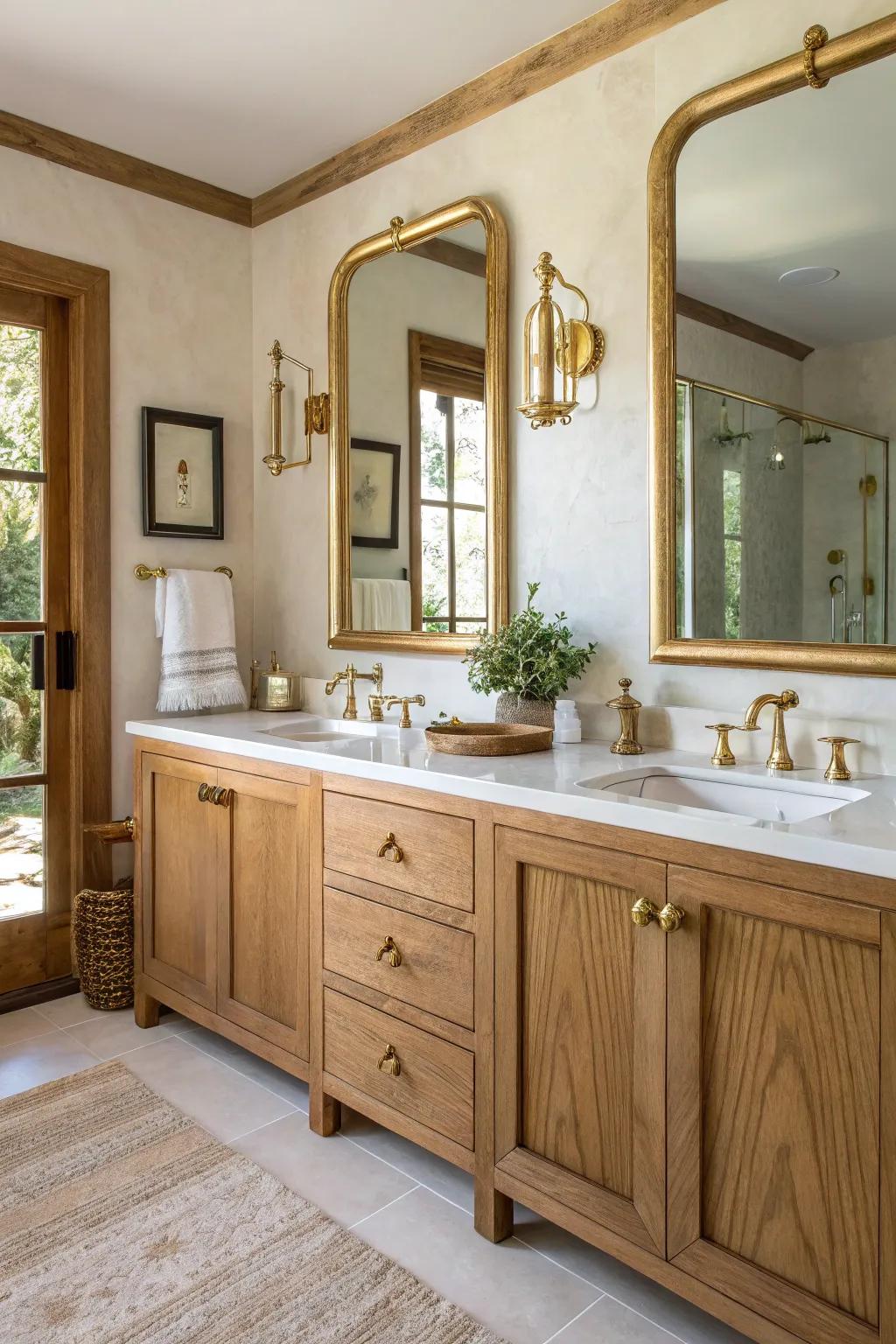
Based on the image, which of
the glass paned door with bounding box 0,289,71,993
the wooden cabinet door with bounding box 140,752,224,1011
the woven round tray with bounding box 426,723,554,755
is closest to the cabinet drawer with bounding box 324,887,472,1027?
the woven round tray with bounding box 426,723,554,755

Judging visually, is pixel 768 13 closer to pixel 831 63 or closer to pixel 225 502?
pixel 831 63

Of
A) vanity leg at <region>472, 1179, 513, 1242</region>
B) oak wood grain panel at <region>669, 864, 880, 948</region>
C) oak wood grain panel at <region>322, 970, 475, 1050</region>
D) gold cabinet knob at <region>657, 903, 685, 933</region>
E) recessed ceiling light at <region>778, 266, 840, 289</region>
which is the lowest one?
vanity leg at <region>472, 1179, 513, 1242</region>

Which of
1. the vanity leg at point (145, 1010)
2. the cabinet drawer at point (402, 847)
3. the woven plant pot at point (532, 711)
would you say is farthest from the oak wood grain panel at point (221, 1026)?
the woven plant pot at point (532, 711)

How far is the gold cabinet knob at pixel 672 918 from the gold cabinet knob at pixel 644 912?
20mm

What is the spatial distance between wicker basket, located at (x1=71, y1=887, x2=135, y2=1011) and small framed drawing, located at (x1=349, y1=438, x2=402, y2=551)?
1212 millimetres

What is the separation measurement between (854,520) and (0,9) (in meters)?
2.12

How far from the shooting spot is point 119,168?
9.01ft

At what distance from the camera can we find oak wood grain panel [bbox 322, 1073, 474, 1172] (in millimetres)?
1729

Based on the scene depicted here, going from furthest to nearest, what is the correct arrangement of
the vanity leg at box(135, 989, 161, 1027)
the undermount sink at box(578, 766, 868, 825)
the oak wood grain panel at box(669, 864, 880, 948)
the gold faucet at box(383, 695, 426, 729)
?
the vanity leg at box(135, 989, 161, 1027)
the gold faucet at box(383, 695, 426, 729)
the undermount sink at box(578, 766, 868, 825)
the oak wood grain panel at box(669, 864, 880, 948)

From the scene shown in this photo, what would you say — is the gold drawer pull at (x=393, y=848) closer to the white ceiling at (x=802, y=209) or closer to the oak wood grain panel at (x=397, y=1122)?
the oak wood grain panel at (x=397, y=1122)

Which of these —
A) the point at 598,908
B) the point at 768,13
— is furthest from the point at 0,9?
the point at 598,908

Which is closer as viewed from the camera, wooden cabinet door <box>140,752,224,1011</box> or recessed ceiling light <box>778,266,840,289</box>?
recessed ceiling light <box>778,266,840,289</box>

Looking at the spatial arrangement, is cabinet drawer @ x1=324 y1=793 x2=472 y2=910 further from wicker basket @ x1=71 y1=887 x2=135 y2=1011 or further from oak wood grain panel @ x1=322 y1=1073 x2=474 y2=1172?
wicker basket @ x1=71 y1=887 x2=135 y2=1011

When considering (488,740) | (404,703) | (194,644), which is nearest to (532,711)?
(488,740)
